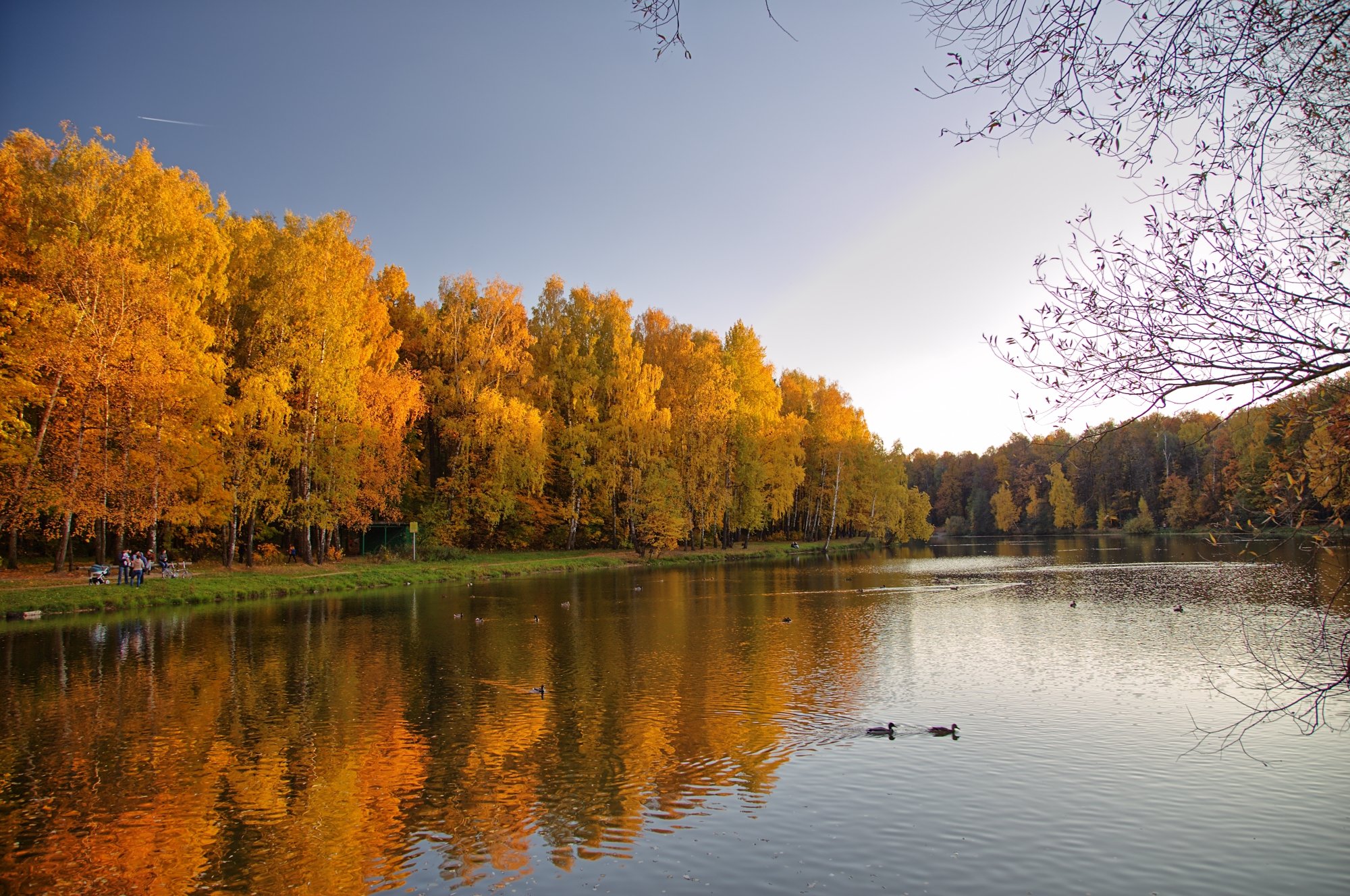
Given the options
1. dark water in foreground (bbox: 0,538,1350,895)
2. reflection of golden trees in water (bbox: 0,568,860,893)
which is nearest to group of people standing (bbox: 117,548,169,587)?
dark water in foreground (bbox: 0,538,1350,895)

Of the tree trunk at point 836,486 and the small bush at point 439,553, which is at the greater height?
the tree trunk at point 836,486

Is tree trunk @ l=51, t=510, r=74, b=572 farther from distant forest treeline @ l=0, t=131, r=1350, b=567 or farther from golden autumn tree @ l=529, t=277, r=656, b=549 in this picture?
golden autumn tree @ l=529, t=277, r=656, b=549

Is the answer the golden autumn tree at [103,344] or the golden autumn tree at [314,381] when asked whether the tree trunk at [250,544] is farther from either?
the golden autumn tree at [103,344]

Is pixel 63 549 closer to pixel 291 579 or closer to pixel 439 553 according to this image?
pixel 291 579

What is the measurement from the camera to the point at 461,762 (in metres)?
10.6

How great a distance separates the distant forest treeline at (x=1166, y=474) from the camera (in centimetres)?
560

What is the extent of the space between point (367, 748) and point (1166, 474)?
106 meters

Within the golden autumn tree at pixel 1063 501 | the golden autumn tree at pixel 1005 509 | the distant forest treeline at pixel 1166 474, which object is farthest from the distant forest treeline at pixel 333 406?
the golden autumn tree at pixel 1005 509

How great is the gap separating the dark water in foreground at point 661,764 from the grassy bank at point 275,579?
13.4 ft

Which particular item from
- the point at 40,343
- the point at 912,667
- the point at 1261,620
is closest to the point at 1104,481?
the point at 1261,620

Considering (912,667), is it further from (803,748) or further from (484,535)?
(484,535)

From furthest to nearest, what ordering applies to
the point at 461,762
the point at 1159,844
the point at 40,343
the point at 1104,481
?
the point at 1104,481 < the point at 40,343 < the point at 461,762 < the point at 1159,844

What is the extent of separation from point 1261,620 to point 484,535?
36485 millimetres

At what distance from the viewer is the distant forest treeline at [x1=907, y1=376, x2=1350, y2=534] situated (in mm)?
5598
